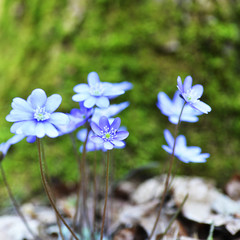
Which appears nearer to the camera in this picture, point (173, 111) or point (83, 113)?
point (83, 113)

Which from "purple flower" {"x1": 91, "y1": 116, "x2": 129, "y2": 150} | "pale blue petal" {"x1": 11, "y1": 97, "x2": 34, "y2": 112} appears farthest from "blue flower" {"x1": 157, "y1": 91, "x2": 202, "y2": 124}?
"pale blue petal" {"x1": 11, "y1": 97, "x2": 34, "y2": 112}

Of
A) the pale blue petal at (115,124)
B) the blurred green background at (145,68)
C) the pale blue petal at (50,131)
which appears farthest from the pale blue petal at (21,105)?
the blurred green background at (145,68)

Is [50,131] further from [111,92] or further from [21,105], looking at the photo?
[111,92]

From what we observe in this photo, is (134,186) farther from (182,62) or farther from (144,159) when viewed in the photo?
(182,62)

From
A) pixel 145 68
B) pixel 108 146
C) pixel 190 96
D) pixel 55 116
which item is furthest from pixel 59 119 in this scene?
pixel 145 68

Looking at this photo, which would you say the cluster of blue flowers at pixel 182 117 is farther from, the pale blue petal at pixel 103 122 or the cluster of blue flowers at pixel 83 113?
the pale blue petal at pixel 103 122
